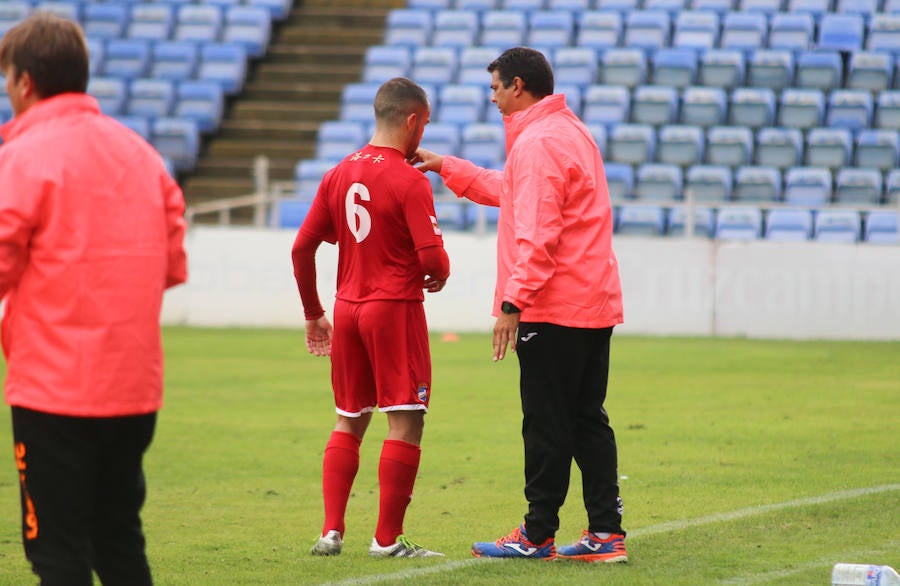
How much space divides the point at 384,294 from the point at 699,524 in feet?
6.28

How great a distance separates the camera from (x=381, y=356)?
5.55 m

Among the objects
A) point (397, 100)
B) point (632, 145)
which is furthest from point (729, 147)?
point (397, 100)

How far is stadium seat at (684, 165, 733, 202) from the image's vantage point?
1942cm

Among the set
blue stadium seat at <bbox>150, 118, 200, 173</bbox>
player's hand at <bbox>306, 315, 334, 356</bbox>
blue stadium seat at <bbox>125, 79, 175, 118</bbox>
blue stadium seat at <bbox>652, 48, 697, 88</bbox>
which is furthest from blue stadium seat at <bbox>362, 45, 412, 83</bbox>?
player's hand at <bbox>306, 315, 334, 356</bbox>

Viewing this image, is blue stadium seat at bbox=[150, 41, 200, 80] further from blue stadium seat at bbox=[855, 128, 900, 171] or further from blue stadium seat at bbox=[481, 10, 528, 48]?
blue stadium seat at bbox=[855, 128, 900, 171]

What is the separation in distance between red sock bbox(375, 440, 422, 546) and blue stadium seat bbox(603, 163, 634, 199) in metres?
14.3

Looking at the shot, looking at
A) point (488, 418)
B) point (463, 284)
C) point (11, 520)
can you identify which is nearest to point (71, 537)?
point (11, 520)

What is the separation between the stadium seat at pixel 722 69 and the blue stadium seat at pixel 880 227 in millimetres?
5007

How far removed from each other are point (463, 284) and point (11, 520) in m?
11.3

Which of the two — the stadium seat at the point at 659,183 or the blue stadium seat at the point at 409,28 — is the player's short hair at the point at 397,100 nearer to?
the stadium seat at the point at 659,183

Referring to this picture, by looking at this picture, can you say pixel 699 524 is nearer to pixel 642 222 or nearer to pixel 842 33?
pixel 642 222

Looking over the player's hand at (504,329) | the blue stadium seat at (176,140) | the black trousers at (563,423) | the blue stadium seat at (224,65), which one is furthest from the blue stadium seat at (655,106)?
the player's hand at (504,329)

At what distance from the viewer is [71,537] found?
3.49m

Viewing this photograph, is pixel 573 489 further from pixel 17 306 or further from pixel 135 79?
pixel 135 79
